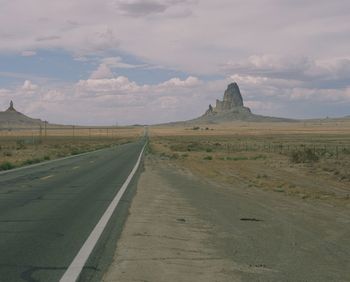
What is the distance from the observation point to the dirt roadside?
8.35m

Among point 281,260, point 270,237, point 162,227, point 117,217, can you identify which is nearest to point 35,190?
point 117,217

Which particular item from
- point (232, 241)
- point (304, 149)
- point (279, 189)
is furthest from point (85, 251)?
point (304, 149)

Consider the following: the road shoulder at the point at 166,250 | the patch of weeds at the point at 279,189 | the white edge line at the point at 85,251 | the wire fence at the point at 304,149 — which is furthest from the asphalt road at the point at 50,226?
the wire fence at the point at 304,149

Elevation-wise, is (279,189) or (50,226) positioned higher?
(50,226)

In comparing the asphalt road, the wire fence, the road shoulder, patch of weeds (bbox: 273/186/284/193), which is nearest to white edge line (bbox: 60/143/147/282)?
the asphalt road

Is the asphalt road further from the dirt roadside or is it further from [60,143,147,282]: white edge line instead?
the dirt roadside

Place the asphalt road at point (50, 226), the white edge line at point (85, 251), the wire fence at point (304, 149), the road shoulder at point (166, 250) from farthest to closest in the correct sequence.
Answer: the wire fence at point (304, 149), the asphalt road at point (50, 226), the road shoulder at point (166, 250), the white edge line at point (85, 251)

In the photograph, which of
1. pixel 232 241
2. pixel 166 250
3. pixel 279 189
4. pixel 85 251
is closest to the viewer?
pixel 85 251

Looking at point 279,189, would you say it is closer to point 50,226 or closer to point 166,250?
point 50,226

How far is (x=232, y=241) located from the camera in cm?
1101

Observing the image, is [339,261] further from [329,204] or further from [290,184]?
[290,184]

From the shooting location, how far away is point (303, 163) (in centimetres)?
4094

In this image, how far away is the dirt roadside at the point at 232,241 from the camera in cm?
835

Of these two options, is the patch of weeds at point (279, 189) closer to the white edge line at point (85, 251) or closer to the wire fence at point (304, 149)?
the white edge line at point (85, 251)
